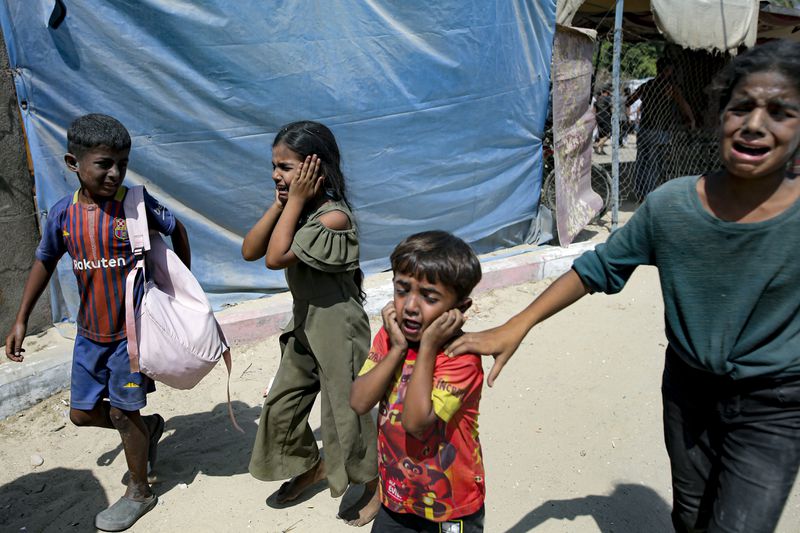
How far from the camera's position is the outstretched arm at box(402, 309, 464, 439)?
5.52 feet

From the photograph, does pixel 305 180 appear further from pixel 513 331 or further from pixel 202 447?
pixel 202 447

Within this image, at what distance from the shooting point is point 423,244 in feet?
5.90

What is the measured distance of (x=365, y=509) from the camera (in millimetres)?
2809

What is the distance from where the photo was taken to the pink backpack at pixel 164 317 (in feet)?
8.75

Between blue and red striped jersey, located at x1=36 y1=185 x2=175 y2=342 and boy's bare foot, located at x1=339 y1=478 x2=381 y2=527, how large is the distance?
1199 millimetres

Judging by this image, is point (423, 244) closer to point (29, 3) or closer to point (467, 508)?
point (467, 508)

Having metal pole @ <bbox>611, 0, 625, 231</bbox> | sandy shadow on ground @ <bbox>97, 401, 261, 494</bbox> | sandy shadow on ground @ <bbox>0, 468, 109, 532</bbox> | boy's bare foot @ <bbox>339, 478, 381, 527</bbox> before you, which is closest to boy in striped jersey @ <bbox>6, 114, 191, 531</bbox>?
sandy shadow on ground @ <bbox>0, 468, 109, 532</bbox>

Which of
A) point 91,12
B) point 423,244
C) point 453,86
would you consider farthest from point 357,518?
point 453,86

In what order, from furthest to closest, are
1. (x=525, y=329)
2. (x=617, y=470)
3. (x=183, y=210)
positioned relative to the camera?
1. (x=183, y=210)
2. (x=617, y=470)
3. (x=525, y=329)

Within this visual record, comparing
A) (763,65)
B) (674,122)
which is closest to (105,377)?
(763,65)

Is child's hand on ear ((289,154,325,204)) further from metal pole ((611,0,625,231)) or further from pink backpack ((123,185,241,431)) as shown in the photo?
metal pole ((611,0,625,231))

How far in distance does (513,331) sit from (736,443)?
0.67 m

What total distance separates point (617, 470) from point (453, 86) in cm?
355

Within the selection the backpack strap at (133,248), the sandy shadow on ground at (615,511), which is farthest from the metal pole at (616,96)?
the backpack strap at (133,248)
